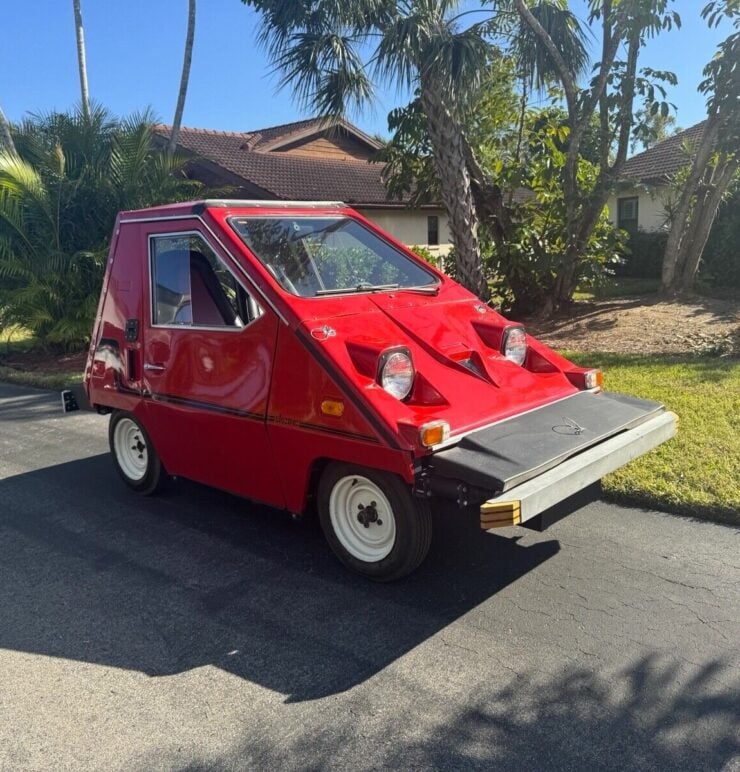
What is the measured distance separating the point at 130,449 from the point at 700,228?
10.3 meters

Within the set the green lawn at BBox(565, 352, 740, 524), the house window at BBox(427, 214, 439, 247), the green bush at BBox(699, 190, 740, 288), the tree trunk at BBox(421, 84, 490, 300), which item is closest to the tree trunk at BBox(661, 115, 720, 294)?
the green bush at BBox(699, 190, 740, 288)

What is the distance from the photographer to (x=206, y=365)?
461 centimetres

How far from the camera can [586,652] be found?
3.27 metres

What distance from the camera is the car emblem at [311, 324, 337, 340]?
3949 millimetres

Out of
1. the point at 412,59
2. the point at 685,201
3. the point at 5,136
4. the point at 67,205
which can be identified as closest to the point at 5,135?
the point at 5,136

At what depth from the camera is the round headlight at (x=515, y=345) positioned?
4.67 metres

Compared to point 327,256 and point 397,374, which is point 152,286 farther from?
point 397,374

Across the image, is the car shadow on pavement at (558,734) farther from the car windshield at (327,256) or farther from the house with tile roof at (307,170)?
the house with tile roof at (307,170)

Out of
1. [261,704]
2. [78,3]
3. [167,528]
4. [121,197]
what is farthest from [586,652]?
[78,3]

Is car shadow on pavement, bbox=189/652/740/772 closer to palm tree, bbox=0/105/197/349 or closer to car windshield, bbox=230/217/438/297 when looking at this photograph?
car windshield, bbox=230/217/438/297

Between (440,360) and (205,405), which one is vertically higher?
(440,360)

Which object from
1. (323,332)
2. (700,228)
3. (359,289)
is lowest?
(323,332)

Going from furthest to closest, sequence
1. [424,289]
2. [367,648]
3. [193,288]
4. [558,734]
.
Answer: [424,289] < [193,288] < [367,648] < [558,734]

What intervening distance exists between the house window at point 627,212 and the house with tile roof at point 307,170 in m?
5.25
